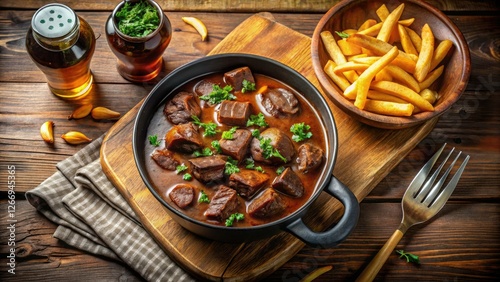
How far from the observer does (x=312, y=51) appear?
4.09 m

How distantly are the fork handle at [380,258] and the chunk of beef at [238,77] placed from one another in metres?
1.45

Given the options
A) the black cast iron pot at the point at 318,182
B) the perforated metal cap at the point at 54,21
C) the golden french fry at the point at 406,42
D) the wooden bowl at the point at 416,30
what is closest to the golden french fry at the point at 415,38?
the golden french fry at the point at 406,42

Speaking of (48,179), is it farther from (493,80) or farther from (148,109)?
(493,80)

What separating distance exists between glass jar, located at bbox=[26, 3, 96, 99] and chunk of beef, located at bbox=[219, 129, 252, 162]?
131 cm

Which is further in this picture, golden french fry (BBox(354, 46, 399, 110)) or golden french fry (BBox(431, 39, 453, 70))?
golden french fry (BBox(431, 39, 453, 70))

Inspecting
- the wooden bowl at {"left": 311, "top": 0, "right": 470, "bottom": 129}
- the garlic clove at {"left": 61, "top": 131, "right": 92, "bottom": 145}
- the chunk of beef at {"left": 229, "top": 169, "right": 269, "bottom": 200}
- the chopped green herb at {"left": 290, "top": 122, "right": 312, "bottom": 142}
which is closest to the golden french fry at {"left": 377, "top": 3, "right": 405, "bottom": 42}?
the wooden bowl at {"left": 311, "top": 0, "right": 470, "bottom": 129}

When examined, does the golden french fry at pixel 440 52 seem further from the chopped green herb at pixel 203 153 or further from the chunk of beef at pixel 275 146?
the chopped green herb at pixel 203 153

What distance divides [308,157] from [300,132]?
225 mm

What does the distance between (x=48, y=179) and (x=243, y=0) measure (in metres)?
2.22

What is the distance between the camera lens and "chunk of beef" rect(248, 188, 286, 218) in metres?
3.38

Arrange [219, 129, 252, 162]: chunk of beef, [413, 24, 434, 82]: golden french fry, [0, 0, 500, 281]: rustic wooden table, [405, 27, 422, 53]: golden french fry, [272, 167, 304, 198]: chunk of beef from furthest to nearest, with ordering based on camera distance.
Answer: [405, 27, 422, 53]: golden french fry < [413, 24, 434, 82]: golden french fry < [0, 0, 500, 281]: rustic wooden table < [219, 129, 252, 162]: chunk of beef < [272, 167, 304, 198]: chunk of beef

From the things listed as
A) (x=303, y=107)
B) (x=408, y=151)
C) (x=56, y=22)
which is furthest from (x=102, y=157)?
(x=408, y=151)

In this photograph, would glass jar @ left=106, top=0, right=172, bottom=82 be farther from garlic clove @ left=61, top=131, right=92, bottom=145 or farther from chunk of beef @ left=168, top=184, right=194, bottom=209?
chunk of beef @ left=168, top=184, right=194, bottom=209

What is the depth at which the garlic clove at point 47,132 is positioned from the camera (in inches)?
165
